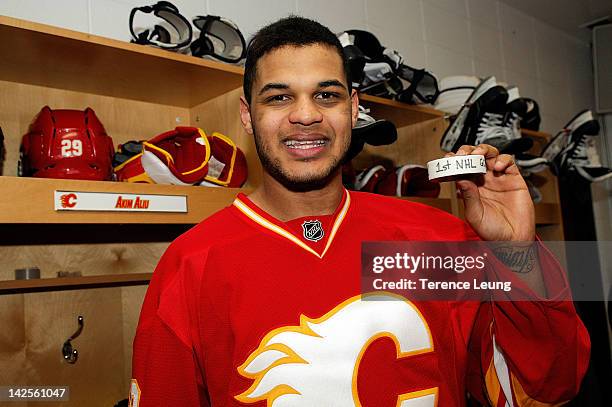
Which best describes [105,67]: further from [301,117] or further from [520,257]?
[520,257]

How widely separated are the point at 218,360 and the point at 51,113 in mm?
785

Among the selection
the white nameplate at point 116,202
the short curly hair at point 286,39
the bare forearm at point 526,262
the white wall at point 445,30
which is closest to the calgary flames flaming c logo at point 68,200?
the white nameplate at point 116,202

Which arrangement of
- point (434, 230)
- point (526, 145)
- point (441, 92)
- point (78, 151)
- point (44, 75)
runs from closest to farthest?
1. point (434, 230)
2. point (78, 151)
3. point (44, 75)
4. point (526, 145)
5. point (441, 92)

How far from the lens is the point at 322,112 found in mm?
1123

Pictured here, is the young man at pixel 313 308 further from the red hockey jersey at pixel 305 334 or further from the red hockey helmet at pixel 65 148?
the red hockey helmet at pixel 65 148

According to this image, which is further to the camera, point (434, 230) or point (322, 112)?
point (434, 230)

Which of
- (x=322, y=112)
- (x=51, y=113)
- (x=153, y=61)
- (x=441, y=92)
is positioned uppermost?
(x=441, y=92)

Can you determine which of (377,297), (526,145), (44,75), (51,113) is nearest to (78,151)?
(51,113)

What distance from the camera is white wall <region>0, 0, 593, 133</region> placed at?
1.77 meters

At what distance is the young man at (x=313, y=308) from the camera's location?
1.04 metres

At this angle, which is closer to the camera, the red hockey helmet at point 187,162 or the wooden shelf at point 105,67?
the wooden shelf at point 105,67

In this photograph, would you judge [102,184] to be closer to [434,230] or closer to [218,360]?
[218,360]
